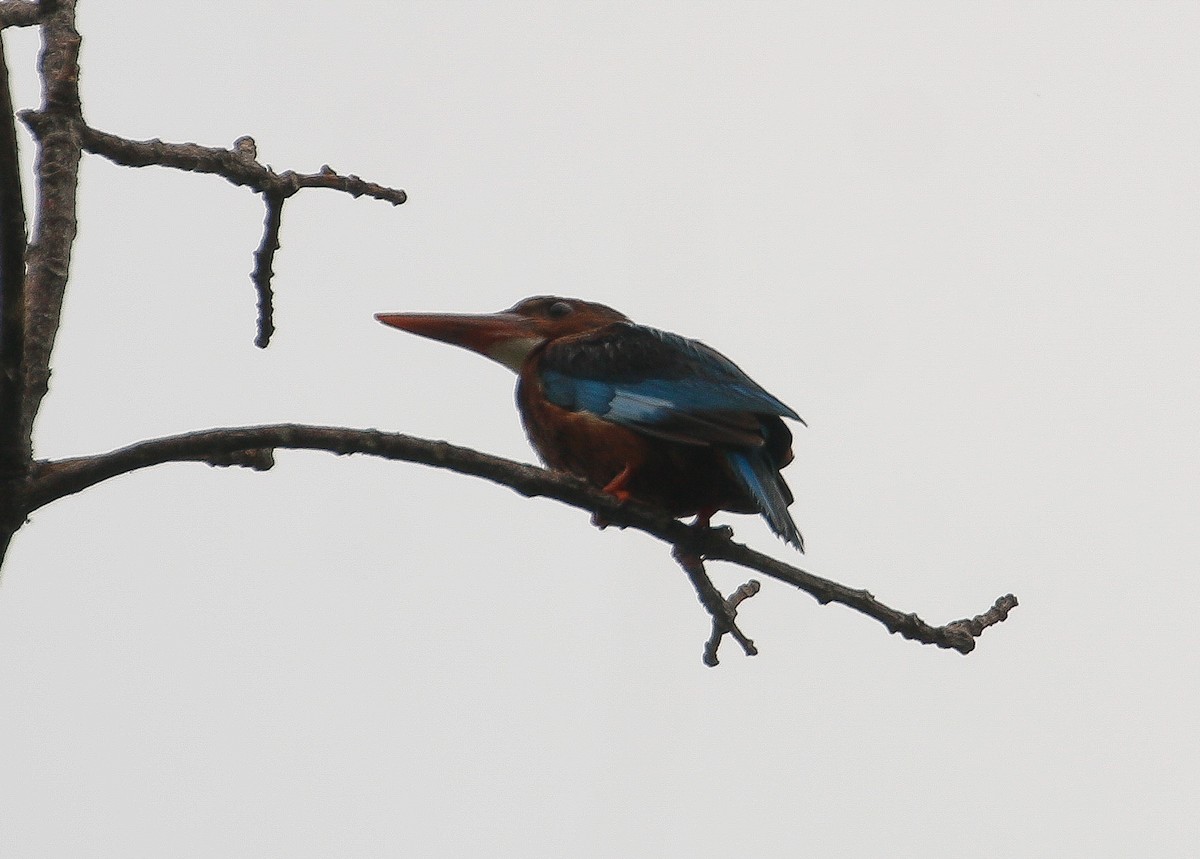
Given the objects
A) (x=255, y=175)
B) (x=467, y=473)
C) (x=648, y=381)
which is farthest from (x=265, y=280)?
(x=648, y=381)

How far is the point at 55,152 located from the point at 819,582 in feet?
6.02

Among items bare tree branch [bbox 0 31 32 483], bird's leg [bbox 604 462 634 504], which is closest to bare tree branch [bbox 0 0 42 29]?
bare tree branch [bbox 0 31 32 483]

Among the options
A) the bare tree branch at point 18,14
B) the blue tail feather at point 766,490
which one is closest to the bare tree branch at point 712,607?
the blue tail feather at point 766,490

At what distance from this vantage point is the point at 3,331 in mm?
2229

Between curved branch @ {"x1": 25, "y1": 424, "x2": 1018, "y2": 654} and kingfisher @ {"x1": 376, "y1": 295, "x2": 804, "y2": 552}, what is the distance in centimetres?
21

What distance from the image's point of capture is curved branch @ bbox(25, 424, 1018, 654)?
2.34 meters

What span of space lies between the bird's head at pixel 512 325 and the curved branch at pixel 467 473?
1008 mm

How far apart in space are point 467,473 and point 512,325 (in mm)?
1786

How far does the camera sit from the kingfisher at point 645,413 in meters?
3.57

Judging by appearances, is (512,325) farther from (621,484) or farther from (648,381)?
(621,484)

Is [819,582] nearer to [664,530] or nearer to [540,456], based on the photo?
[664,530]

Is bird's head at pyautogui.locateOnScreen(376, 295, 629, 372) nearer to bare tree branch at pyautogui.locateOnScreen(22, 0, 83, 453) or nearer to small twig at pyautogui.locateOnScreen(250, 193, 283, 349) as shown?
small twig at pyautogui.locateOnScreen(250, 193, 283, 349)

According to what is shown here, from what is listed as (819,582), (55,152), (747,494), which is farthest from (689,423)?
(55,152)

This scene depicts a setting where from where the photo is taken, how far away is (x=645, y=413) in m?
3.64
